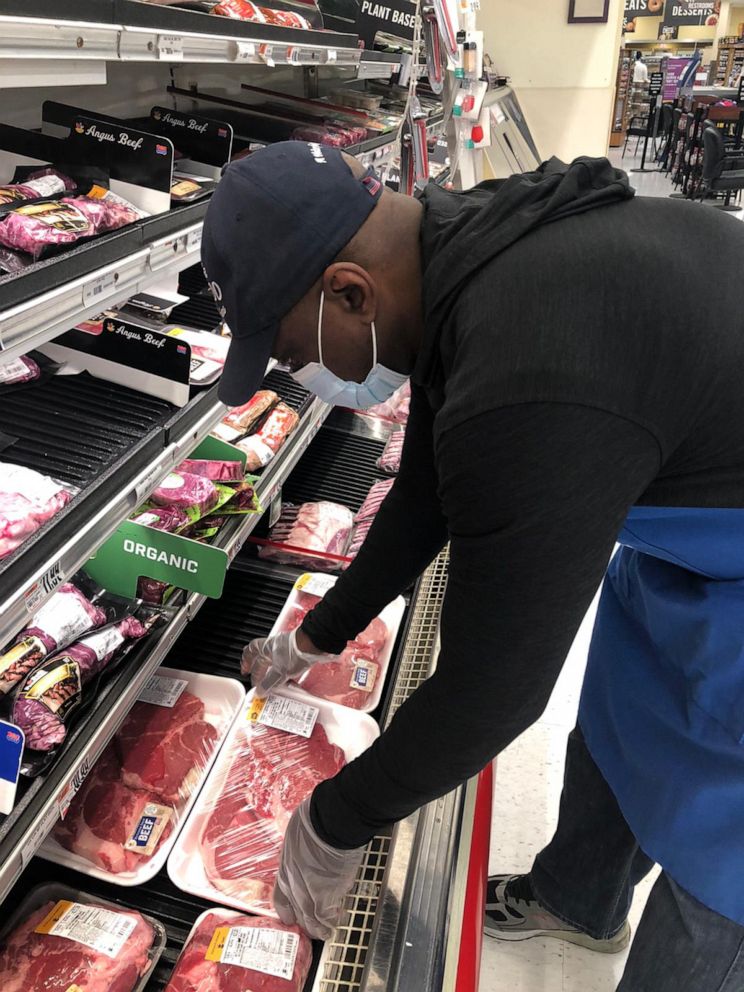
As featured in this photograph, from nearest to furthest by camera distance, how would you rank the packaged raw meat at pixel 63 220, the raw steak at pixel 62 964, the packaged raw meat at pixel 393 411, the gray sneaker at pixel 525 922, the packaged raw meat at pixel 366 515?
the packaged raw meat at pixel 63 220
the raw steak at pixel 62 964
the gray sneaker at pixel 525 922
the packaged raw meat at pixel 366 515
the packaged raw meat at pixel 393 411

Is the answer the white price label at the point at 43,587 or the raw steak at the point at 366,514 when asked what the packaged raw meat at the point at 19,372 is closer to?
the white price label at the point at 43,587

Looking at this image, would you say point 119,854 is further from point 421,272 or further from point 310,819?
point 421,272

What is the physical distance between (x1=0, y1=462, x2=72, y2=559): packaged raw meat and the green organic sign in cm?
23

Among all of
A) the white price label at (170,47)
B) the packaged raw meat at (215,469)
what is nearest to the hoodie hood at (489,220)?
the white price label at (170,47)

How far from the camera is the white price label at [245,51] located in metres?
1.40

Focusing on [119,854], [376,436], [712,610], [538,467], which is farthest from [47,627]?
[376,436]

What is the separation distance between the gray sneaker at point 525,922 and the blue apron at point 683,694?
0.68m

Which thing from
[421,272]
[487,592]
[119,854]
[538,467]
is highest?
[421,272]

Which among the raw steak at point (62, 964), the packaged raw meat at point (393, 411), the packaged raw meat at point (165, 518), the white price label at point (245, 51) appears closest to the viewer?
the raw steak at point (62, 964)

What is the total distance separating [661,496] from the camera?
100 centimetres

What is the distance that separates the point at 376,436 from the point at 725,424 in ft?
7.59

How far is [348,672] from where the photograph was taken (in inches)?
79.8

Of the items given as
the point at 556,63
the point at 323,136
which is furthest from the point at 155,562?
the point at 556,63

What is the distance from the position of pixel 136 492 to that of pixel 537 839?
1609mm
